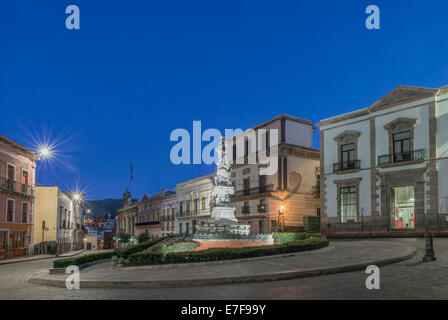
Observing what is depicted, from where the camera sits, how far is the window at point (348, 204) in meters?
32.4

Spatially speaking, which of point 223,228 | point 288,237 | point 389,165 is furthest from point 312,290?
point 389,165

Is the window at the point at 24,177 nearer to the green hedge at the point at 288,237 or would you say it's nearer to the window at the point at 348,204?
the green hedge at the point at 288,237

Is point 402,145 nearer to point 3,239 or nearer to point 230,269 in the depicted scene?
point 230,269

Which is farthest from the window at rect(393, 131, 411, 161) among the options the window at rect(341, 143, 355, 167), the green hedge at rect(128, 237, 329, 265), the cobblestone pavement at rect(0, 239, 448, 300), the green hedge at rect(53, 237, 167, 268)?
the green hedge at rect(53, 237, 167, 268)

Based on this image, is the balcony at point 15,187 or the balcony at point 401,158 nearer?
the balcony at point 401,158

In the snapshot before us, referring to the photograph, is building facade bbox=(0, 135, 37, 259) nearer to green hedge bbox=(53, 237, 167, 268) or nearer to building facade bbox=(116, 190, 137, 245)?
green hedge bbox=(53, 237, 167, 268)

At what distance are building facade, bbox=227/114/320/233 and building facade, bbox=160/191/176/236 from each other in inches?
727

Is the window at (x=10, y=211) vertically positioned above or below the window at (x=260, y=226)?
above

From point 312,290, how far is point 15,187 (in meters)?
29.6

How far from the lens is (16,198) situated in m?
32.9

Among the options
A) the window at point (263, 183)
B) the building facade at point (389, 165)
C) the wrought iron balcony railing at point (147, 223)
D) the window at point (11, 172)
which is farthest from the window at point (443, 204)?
the wrought iron balcony railing at point (147, 223)

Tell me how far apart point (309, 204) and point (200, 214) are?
16.3m

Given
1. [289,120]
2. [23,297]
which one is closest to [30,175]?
[289,120]
